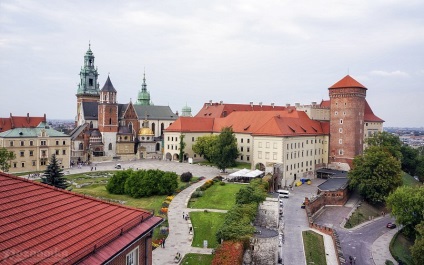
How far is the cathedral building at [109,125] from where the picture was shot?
8312cm

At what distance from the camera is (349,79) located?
2749 inches

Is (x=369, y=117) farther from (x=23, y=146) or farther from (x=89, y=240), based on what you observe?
(x=89, y=240)

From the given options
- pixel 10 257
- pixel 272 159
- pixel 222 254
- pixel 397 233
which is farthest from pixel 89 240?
pixel 272 159

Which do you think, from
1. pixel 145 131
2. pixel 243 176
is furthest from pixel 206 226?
pixel 145 131

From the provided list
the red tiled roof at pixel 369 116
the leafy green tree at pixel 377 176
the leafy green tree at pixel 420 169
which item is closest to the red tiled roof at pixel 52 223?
the leafy green tree at pixel 377 176

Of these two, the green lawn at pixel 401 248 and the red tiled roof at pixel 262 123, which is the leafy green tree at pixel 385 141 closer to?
the red tiled roof at pixel 262 123

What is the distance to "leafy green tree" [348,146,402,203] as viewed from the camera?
53719 mm

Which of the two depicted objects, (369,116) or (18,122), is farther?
(18,122)

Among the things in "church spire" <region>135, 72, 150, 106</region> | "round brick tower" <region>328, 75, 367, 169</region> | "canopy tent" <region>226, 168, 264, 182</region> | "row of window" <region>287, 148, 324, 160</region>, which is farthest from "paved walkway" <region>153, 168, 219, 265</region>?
"church spire" <region>135, 72, 150, 106</region>

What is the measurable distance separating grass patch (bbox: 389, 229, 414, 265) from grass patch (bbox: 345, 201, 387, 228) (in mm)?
5457

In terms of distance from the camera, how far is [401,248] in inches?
1628

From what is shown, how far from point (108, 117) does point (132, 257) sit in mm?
77913

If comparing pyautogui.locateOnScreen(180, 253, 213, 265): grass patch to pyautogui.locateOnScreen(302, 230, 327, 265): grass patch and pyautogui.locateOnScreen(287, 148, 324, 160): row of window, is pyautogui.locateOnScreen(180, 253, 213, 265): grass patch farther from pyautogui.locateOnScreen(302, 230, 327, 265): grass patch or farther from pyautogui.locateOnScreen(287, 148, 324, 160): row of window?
pyautogui.locateOnScreen(287, 148, 324, 160): row of window

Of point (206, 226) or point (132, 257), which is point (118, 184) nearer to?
point (206, 226)
